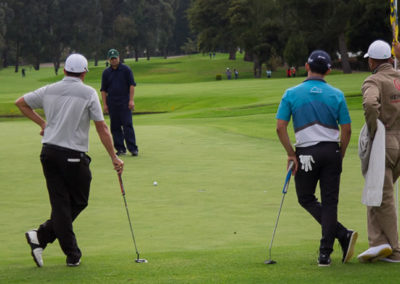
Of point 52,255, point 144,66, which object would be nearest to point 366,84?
point 52,255

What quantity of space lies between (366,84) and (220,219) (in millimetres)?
3262

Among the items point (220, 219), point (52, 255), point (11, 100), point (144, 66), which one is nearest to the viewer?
Result: point (52, 255)

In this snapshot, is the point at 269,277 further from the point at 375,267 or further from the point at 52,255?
the point at 52,255

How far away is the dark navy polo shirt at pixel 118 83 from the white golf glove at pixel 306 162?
32.0 feet

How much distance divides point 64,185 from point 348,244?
2772mm

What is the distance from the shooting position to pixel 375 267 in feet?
22.6

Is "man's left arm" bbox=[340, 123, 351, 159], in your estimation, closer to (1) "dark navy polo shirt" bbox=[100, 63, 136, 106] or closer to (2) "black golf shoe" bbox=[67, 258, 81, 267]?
(2) "black golf shoe" bbox=[67, 258, 81, 267]

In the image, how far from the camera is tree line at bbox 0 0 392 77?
76.8 metres

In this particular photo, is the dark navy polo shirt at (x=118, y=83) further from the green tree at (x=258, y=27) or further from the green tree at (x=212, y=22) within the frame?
the green tree at (x=212, y=22)

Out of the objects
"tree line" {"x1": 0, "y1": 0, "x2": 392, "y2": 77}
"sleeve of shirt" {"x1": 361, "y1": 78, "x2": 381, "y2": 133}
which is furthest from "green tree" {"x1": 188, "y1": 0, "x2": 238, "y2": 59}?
"sleeve of shirt" {"x1": 361, "y1": 78, "x2": 381, "y2": 133}

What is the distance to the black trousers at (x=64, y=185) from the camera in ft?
23.8

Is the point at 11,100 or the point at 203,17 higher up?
the point at 203,17

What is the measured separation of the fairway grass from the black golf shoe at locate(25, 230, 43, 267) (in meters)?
0.15

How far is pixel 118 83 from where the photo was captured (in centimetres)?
1648
